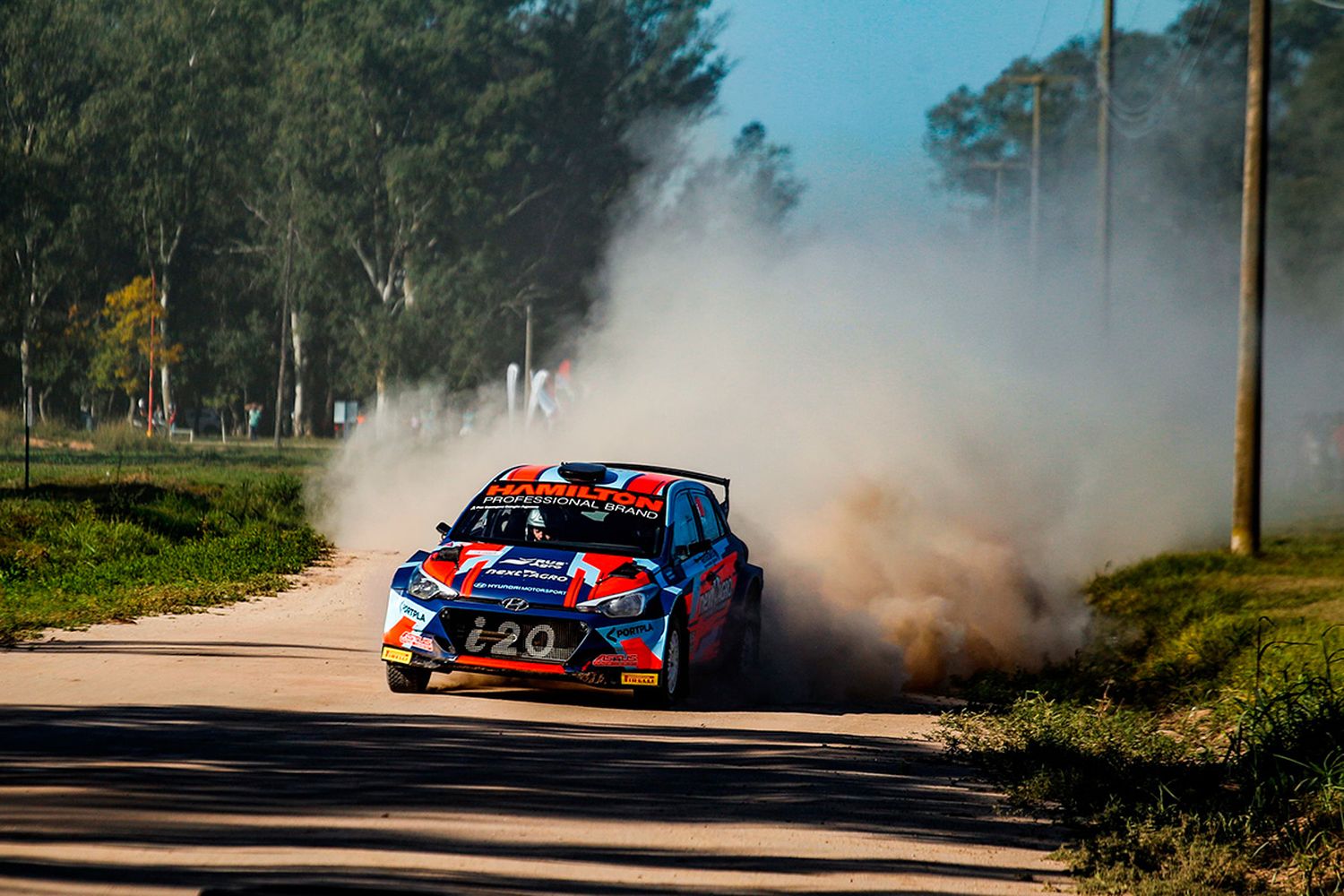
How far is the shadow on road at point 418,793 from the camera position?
6.88m

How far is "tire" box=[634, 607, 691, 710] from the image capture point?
12.0m

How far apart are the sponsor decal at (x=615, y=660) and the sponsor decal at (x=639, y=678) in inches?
2.8

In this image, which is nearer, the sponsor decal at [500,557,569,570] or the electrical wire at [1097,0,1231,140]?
the sponsor decal at [500,557,569,570]

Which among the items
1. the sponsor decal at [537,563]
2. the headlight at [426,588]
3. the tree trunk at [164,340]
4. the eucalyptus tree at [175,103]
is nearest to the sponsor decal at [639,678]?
the sponsor decal at [537,563]

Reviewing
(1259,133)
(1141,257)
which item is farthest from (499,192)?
(1259,133)

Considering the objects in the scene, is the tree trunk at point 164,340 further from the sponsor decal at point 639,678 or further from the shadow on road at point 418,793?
the shadow on road at point 418,793

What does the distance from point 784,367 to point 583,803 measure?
2011cm

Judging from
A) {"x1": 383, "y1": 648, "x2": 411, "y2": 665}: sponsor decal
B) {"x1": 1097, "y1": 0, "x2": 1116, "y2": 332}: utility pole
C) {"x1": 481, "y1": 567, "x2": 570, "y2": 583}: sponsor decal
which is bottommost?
{"x1": 383, "y1": 648, "x2": 411, "y2": 665}: sponsor decal

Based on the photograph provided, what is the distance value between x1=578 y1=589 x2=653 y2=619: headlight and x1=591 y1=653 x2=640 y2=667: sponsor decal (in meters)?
0.26

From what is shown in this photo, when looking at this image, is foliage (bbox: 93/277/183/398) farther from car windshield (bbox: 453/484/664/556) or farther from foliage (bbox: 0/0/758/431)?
car windshield (bbox: 453/484/664/556)

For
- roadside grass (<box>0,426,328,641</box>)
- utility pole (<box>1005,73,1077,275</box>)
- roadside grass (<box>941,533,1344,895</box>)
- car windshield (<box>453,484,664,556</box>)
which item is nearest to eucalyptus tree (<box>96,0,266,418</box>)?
utility pole (<box>1005,73,1077,275</box>)

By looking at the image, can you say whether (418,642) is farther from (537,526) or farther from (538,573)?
(537,526)

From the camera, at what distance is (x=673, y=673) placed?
485 inches

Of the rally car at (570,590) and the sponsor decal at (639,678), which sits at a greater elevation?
the rally car at (570,590)
